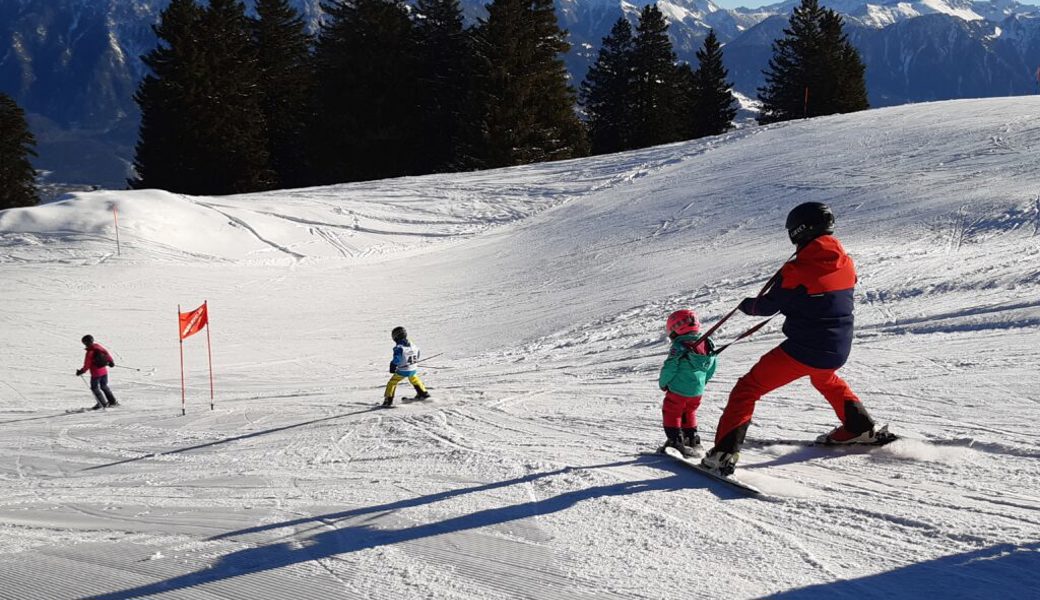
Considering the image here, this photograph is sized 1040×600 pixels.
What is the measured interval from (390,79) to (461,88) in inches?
161

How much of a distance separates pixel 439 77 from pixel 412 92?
178cm

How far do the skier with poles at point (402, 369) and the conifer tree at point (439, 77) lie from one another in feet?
109

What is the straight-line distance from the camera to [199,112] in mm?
40688

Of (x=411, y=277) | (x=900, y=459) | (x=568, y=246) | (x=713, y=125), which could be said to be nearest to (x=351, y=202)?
(x=411, y=277)

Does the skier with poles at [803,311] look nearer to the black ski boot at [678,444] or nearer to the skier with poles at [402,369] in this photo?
the black ski boot at [678,444]

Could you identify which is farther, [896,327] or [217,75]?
[217,75]

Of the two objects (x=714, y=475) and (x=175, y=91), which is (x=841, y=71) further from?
(x=714, y=475)

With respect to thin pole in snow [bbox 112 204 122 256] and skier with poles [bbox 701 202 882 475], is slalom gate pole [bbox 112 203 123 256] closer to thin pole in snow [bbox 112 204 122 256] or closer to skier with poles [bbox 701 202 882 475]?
thin pole in snow [bbox 112 204 122 256]

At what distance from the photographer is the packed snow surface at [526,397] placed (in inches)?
154

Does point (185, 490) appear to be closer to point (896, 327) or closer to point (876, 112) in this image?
point (896, 327)

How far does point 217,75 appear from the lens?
41594mm

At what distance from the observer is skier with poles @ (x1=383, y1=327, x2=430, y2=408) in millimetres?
9008

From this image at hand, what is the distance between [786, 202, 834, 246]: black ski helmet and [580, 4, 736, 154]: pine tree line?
139 feet

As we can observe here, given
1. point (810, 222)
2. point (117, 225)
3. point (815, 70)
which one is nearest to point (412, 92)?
point (815, 70)
